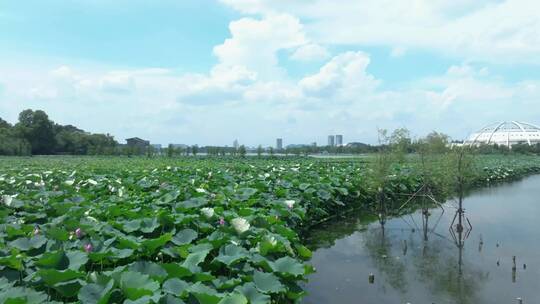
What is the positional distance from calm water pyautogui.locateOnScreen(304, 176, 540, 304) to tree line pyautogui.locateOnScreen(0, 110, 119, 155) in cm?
4090

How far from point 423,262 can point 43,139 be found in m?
49.7

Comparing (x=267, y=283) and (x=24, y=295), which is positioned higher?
(x=24, y=295)

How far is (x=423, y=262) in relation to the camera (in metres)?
6.36

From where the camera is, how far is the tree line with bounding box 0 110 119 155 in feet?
142

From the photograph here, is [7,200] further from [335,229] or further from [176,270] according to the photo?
[335,229]

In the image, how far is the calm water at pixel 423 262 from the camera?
5.09m

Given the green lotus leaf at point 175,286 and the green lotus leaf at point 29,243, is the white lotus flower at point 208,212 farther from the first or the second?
the green lotus leaf at point 175,286

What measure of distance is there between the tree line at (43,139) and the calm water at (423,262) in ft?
134

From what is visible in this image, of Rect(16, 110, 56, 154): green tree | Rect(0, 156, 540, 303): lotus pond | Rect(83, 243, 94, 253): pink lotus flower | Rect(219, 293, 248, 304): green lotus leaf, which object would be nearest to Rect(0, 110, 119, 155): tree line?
Rect(16, 110, 56, 154): green tree

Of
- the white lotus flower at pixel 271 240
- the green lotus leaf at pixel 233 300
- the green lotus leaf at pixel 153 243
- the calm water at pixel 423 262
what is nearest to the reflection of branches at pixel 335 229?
the calm water at pixel 423 262

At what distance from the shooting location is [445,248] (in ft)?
23.5

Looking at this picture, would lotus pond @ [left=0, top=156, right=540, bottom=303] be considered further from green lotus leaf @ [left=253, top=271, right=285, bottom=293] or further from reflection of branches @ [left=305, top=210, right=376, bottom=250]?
reflection of branches @ [left=305, top=210, right=376, bottom=250]

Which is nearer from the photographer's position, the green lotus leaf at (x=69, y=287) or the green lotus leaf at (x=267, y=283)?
the green lotus leaf at (x=69, y=287)

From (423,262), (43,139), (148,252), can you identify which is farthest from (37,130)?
(148,252)
